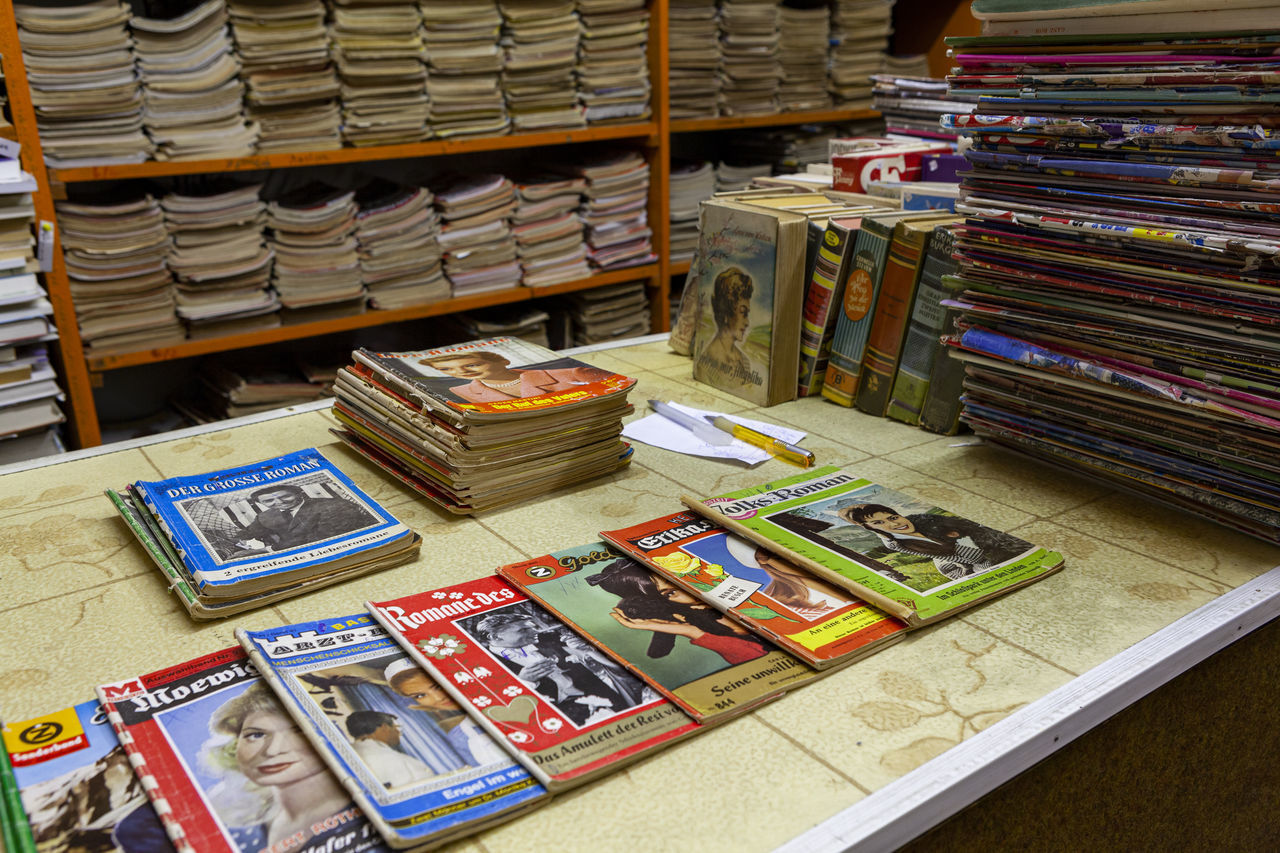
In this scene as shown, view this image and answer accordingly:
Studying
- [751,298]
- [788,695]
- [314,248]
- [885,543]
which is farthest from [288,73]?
[788,695]

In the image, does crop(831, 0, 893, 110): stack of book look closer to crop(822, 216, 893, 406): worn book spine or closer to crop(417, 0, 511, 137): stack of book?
crop(417, 0, 511, 137): stack of book

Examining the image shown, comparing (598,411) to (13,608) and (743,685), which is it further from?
(13,608)

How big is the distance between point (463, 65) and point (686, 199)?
33.9 inches

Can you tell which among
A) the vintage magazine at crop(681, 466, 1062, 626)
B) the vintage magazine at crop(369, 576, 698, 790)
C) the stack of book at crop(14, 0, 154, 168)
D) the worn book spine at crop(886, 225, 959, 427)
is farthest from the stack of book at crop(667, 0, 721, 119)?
the vintage magazine at crop(369, 576, 698, 790)

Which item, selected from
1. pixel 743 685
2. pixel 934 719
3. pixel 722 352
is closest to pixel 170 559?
pixel 743 685

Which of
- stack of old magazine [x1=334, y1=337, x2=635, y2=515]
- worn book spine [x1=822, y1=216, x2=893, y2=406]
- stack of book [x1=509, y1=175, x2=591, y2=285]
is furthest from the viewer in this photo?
stack of book [x1=509, y1=175, x2=591, y2=285]

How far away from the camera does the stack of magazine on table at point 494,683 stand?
2.11ft

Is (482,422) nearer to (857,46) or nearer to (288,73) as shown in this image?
(288,73)

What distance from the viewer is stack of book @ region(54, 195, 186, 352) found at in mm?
2078

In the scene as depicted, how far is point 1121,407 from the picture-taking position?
1.09 metres

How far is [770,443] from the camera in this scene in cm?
129

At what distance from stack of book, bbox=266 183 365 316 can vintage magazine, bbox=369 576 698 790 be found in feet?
5.47

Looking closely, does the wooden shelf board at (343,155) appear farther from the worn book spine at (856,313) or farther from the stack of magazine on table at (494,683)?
the stack of magazine on table at (494,683)

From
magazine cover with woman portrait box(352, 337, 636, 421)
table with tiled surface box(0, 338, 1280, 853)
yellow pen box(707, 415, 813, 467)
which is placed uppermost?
magazine cover with woman portrait box(352, 337, 636, 421)
